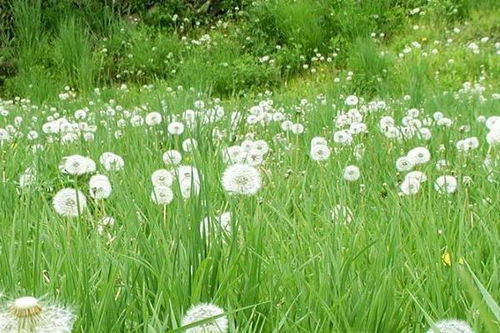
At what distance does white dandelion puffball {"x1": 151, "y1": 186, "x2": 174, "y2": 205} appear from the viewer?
6.46ft

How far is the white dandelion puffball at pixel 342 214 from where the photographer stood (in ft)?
6.13

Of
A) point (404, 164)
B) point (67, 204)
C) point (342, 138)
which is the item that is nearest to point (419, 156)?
point (404, 164)

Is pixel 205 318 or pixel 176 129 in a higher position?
pixel 176 129

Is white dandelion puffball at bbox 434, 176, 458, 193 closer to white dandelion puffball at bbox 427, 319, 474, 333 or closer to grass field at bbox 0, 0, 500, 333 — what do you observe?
grass field at bbox 0, 0, 500, 333

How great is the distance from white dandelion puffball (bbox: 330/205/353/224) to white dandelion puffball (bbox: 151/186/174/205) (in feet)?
1.33

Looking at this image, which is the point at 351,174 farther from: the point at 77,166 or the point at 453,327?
the point at 453,327

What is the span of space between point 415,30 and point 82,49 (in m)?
4.36

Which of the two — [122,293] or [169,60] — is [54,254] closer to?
[122,293]

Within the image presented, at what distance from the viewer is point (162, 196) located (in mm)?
1992

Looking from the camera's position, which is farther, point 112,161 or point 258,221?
point 112,161

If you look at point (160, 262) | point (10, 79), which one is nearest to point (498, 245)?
point (160, 262)

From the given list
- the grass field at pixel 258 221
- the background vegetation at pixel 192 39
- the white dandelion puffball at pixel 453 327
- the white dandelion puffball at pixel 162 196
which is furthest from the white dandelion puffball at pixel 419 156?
the background vegetation at pixel 192 39

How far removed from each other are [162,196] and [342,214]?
45cm

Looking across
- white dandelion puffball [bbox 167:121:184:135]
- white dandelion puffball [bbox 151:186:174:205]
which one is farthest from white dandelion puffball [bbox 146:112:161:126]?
white dandelion puffball [bbox 151:186:174:205]
